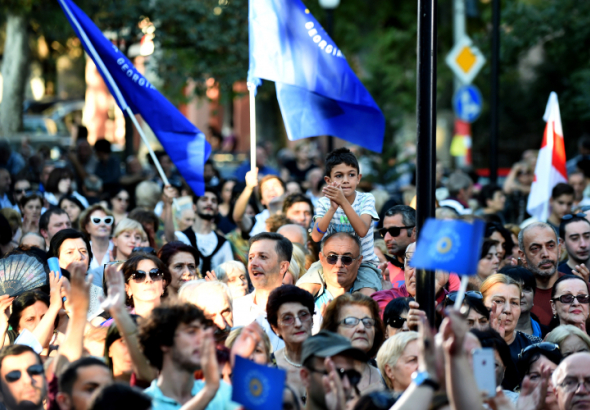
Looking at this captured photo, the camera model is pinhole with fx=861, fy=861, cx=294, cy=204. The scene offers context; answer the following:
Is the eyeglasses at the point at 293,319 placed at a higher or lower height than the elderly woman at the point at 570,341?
higher

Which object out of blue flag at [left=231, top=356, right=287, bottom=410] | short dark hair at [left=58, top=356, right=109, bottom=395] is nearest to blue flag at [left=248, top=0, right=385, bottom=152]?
short dark hair at [left=58, top=356, right=109, bottom=395]

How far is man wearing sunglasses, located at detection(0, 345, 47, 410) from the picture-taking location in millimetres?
4445

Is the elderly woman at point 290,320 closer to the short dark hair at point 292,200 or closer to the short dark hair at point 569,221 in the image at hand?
the short dark hair at point 292,200

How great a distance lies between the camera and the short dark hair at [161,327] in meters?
4.28

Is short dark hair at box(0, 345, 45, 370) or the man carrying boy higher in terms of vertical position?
the man carrying boy

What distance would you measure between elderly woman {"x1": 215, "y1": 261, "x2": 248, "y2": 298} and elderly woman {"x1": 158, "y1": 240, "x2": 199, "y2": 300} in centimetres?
23

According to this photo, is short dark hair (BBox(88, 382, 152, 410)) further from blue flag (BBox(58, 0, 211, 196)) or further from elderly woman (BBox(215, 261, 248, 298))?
blue flag (BBox(58, 0, 211, 196))

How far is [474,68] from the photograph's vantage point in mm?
18328

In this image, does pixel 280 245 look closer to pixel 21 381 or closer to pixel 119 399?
pixel 21 381

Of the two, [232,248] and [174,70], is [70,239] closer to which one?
[232,248]

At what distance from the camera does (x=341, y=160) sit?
6.74 meters

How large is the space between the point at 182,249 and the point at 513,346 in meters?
2.64

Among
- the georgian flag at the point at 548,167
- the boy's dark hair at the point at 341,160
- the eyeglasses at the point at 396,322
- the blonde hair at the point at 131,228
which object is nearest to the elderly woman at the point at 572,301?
the eyeglasses at the point at 396,322

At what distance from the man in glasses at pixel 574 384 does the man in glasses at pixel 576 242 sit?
3.17m
